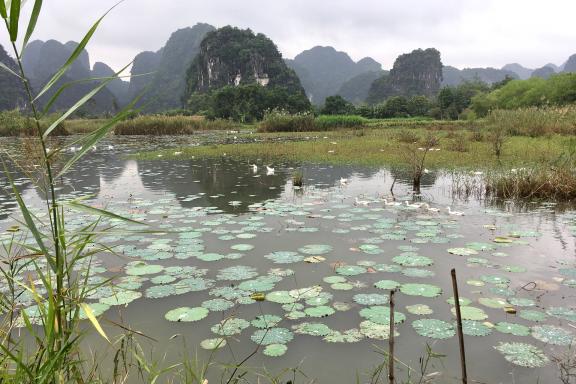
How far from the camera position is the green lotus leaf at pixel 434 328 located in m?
3.00

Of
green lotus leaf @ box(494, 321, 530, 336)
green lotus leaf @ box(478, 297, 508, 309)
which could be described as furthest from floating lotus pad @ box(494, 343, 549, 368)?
green lotus leaf @ box(478, 297, 508, 309)

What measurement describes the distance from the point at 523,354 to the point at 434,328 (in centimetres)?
61

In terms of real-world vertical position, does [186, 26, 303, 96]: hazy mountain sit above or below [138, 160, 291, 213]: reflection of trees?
above

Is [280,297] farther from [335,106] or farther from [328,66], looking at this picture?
[328,66]

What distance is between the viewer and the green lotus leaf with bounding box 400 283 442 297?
3682 mm

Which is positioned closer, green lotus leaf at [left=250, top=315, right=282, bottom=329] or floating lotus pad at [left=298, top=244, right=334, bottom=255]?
green lotus leaf at [left=250, top=315, right=282, bottom=329]

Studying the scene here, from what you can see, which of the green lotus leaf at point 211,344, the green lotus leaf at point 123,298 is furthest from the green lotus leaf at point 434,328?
the green lotus leaf at point 123,298

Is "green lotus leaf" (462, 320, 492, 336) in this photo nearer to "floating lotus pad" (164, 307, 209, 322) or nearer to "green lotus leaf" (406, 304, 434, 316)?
"green lotus leaf" (406, 304, 434, 316)

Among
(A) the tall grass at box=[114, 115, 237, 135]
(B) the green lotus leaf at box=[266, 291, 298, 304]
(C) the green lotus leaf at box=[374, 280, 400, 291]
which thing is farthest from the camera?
(A) the tall grass at box=[114, 115, 237, 135]

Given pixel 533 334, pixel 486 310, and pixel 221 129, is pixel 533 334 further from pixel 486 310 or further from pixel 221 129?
pixel 221 129

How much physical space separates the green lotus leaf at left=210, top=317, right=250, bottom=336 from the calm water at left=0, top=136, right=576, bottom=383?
0.17ft

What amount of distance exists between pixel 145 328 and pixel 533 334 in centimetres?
306

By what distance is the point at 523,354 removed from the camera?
2.75m

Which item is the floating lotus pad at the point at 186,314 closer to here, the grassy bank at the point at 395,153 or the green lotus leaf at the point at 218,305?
the green lotus leaf at the point at 218,305
